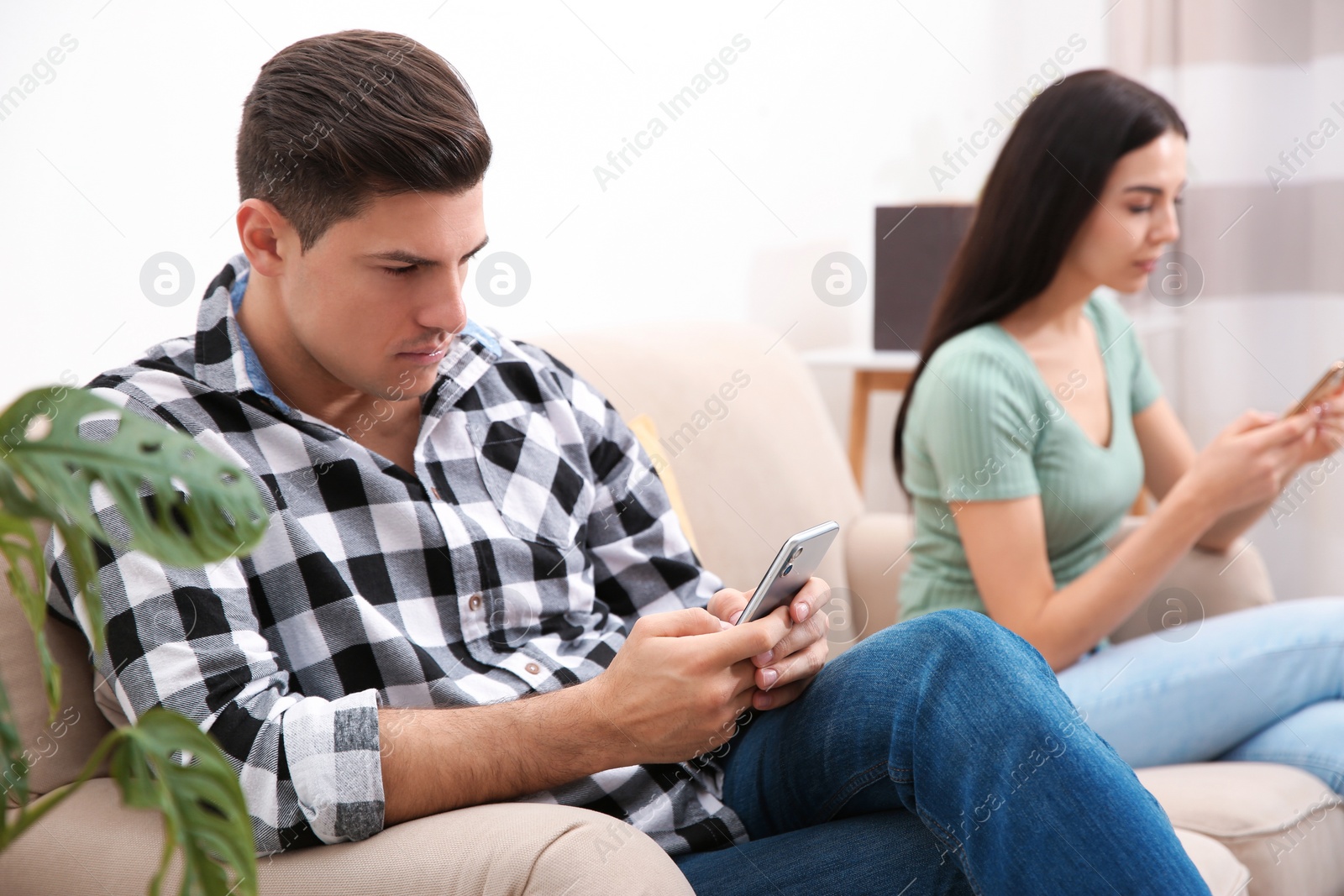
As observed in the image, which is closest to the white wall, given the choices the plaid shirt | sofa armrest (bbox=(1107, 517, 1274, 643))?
the plaid shirt

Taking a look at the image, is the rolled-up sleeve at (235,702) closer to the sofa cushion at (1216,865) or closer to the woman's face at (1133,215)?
the sofa cushion at (1216,865)

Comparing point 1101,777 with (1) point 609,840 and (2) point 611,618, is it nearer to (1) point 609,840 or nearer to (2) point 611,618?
(1) point 609,840

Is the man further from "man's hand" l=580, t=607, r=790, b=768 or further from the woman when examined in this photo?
the woman

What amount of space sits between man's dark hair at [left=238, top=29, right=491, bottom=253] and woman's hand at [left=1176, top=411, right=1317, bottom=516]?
916mm

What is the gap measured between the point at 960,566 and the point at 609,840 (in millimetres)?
818

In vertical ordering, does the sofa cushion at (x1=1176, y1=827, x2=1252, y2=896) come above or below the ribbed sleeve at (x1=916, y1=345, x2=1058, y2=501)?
below

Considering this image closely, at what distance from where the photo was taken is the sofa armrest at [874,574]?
157cm

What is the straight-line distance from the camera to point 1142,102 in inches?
54.4

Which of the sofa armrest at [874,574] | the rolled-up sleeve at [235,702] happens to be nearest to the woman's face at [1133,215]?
the sofa armrest at [874,574]

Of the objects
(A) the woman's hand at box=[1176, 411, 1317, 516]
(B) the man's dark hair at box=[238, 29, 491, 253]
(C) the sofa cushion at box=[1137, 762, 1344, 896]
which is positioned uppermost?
(B) the man's dark hair at box=[238, 29, 491, 253]

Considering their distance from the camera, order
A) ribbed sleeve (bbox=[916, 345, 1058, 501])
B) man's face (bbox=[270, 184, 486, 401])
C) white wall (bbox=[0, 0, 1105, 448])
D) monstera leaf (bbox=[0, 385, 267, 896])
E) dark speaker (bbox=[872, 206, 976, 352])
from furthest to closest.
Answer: dark speaker (bbox=[872, 206, 976, 352]) → ribbed sleeve (bbox=[916, 345, 1058, 501]) → white wall (bbox=[0, 0, 1105, 448]) → man's face (bbox=[270, 184, 486, 401]) → monstera leaf (bbox=[0, 385, 267, 896])

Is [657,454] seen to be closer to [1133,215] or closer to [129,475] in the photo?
[1133,215]

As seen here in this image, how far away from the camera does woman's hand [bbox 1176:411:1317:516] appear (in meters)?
1.30

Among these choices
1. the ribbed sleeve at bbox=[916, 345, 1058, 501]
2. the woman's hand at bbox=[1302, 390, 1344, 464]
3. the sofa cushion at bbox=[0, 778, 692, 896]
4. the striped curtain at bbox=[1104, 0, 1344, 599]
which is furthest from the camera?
the striped curtain at bbox=[1104, 0, 1344, 599]
